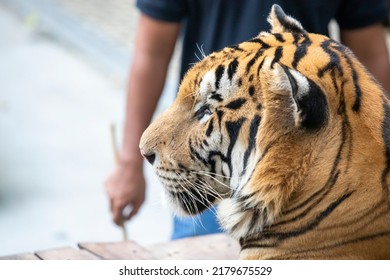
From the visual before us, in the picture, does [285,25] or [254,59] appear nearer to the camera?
[254,59]

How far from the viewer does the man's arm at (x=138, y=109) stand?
2543 millimetres

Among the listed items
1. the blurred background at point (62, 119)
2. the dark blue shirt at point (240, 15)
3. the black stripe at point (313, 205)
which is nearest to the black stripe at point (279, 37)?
the black stripe at point (313, 205)

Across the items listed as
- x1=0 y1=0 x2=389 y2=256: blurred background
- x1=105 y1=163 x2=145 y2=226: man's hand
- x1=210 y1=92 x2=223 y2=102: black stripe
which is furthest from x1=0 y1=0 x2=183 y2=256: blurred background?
x1=210 y1=92 x2=223 y2=102: black stripe

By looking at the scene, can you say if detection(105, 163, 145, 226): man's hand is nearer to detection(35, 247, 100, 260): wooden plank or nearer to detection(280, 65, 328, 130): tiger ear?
detection(35, 247, 100, 260): wooden plank

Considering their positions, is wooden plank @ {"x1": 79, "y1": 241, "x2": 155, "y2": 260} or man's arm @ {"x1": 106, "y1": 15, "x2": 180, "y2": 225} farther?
man's arm @ {"x1": 106, "y1": 15, "x2": 180, "y2": 225}

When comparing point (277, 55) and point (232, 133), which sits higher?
point (277, 55)

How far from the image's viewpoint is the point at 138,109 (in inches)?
101

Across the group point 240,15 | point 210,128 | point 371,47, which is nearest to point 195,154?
point 210,128

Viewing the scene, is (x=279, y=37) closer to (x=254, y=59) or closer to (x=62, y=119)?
(x=254, y=59)

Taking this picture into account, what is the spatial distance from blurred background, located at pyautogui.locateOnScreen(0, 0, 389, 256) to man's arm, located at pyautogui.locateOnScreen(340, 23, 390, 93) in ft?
2.76

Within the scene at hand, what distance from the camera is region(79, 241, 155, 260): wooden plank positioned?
212 cm

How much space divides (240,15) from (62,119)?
3.26 metres

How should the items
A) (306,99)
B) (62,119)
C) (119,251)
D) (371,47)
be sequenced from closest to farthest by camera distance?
(306,99) < (119,251) < (371,47) < (62,119)

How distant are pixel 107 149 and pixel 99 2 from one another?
310 centimetres
